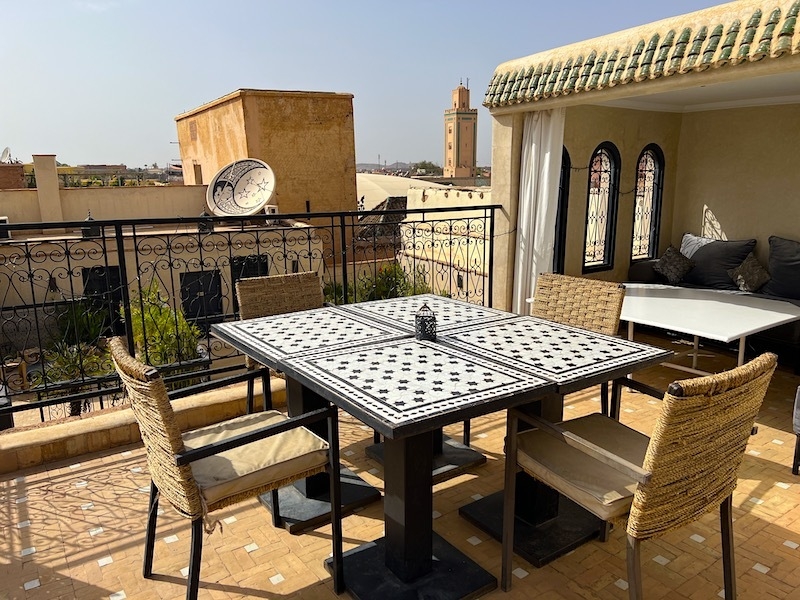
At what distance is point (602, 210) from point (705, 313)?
6.94 ft

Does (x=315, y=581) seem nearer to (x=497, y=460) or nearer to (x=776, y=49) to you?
(x=497, y=460)

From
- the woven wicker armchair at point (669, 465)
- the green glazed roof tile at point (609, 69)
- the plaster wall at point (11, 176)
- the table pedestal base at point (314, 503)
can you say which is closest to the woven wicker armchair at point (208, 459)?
the table pedestal base at point (314, 503)

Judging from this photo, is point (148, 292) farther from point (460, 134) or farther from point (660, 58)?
point (460, 134)

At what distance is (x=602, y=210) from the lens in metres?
6.07

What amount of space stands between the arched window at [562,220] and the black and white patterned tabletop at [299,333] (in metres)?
3.10

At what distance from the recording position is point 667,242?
647 centimetres

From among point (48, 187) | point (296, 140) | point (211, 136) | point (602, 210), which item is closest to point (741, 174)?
point (602, 210)

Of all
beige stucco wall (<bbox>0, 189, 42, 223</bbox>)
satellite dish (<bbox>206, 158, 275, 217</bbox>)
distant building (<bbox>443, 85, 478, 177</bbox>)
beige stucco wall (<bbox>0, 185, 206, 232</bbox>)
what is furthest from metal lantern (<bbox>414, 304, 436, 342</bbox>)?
distant building (<bbox>443, 85, 478, 177</bbox>)

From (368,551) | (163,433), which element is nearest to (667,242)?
(368,551)

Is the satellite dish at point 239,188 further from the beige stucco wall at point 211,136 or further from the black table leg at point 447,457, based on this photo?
the black table leg at point 447,457

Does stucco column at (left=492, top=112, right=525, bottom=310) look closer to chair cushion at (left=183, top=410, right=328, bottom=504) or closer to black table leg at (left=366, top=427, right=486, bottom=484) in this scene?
black table leg at (left=366, top=427, right=486, bottom=484)

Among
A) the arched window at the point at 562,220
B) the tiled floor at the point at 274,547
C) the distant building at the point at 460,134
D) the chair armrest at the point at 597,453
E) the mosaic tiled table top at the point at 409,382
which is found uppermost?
the distant building at the point at 460,134

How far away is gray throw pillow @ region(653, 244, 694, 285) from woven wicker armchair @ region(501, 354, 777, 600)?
408cm

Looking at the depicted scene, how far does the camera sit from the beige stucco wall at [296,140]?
16.1 meters
